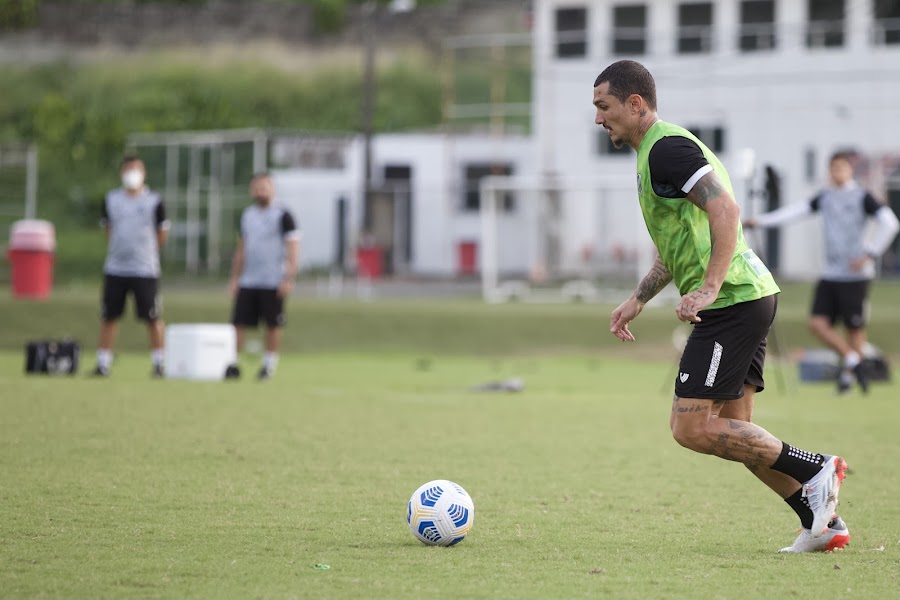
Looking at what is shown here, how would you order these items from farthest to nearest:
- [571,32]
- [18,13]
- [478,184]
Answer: [18,13]
[571,32]
[478,184]

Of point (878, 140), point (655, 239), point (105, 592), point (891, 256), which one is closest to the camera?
point (105, 592)

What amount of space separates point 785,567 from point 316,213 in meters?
31.0

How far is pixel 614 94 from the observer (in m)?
6.13

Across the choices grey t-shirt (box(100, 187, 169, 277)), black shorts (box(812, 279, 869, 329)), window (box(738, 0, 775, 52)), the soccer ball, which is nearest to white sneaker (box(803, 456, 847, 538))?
the soccer ball

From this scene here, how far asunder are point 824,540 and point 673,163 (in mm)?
A: 1818

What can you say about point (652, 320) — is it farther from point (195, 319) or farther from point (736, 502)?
point (736, 502)

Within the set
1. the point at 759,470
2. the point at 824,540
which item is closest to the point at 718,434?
the point at 759,470

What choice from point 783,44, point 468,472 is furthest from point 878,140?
point 468,472

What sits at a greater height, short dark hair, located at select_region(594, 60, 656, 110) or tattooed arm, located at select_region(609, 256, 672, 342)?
short dark hair, located at select_region(594, 60, 656, 110)

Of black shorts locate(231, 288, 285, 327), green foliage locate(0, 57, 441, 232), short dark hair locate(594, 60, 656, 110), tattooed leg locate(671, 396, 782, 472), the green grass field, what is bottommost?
the green grass field

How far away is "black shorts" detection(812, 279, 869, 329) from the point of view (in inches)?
559

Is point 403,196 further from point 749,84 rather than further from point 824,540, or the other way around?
point 824,540

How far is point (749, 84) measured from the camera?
125 ft

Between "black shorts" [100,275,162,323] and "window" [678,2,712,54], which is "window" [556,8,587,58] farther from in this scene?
"black shorts" [100,275,162,323]
